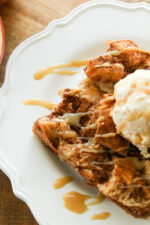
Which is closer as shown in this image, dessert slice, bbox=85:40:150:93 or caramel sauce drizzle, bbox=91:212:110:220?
caramel sauce drizzle, bbox=91:212:110:220

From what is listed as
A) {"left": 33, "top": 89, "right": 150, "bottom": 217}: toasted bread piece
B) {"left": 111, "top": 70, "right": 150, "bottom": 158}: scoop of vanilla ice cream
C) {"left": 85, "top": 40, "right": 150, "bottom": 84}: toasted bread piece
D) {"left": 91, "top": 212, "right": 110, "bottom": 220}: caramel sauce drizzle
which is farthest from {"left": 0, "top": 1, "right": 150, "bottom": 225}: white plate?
{"left": 111, "top": 70, "right": 150, "bottom": 158}: scoop of vanilla ice cream

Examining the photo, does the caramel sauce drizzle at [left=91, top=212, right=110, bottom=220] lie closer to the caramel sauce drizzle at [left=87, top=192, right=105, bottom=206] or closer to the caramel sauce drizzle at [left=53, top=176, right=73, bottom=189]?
the caramel sauce drizzle at [left=87, top=192, right=105, bottom=206]

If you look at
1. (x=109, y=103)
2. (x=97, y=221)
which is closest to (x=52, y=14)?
(x=109, y=103)

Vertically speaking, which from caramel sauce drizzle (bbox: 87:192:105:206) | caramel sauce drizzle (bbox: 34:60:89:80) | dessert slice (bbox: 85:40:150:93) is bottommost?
caramel sauce drizzle (bbox: 87:192:105:206)

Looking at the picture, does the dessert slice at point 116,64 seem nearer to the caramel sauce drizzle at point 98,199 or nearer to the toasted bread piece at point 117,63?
the toasted bread piece at point 117,63

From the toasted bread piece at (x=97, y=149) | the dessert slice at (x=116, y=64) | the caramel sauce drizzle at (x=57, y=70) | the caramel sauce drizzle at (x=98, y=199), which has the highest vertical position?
the dessert slice at (x=116, y=64)

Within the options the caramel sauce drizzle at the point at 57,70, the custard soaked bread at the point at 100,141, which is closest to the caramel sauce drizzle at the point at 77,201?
the custard soaked bread at the point at 100,141
